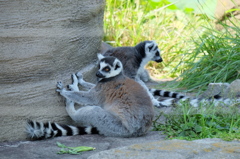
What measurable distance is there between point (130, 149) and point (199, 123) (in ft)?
5.78

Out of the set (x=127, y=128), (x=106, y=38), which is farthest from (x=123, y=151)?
(x=106, y=38)

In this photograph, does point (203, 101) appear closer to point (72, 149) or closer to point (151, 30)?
point (72, 149)

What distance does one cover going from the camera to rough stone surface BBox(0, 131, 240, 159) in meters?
2.86

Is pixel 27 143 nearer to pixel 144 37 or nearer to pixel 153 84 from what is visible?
pixel 153 84

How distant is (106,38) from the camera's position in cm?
986

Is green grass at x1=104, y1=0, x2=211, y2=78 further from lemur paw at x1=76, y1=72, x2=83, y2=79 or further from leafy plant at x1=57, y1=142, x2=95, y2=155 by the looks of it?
leafy plant at x1=57, y1=142, x2=95, y2=155

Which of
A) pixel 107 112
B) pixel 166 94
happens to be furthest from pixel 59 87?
pixel 166 94

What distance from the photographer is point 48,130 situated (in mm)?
4109

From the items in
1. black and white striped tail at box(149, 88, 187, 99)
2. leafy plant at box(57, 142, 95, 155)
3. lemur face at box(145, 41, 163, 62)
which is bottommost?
leafy plant at box(57, 142, 95, 155)

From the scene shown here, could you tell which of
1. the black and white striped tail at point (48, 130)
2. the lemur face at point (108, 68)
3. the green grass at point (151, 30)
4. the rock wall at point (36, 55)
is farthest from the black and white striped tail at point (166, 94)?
the black and white striped tail at point (48, 130)

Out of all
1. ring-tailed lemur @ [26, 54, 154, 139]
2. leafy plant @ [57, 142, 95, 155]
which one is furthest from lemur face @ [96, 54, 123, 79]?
leafy plant @ [57, 142, 95, 155]

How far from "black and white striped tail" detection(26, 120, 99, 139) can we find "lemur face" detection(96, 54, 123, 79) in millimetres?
786

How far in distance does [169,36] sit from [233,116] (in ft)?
17.7

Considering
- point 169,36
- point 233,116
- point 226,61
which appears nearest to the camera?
point 233,116
